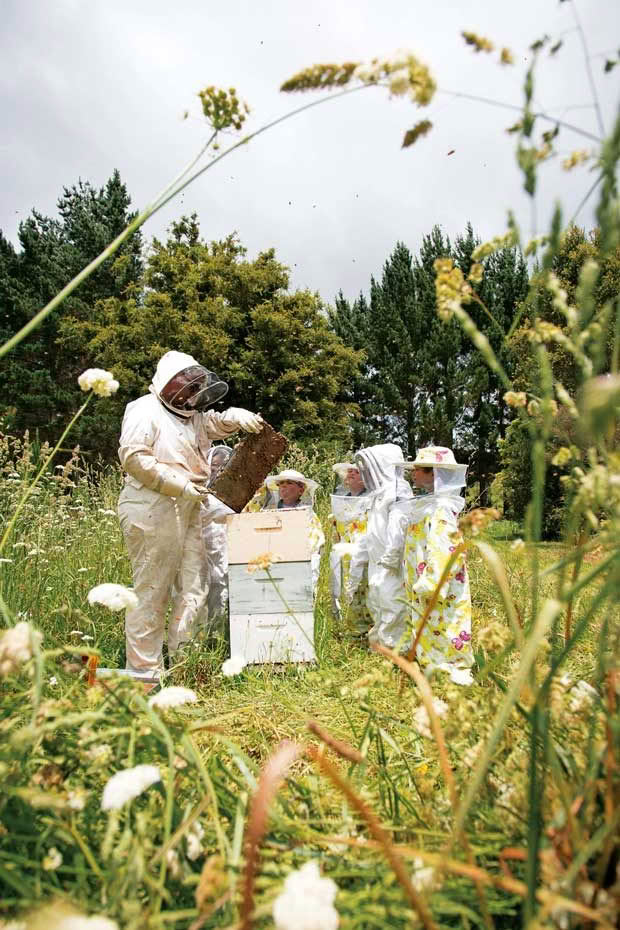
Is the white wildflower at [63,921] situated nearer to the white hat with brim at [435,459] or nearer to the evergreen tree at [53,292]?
the white hat with brim at [435,459]

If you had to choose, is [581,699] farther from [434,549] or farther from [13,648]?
[434,549]

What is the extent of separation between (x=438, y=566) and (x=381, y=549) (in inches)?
33.4

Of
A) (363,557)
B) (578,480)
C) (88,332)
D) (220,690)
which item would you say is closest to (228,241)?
(88,332)

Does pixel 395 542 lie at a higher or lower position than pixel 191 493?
lower

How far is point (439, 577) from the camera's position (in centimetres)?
388

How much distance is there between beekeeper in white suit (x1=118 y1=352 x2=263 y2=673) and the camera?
3994mm

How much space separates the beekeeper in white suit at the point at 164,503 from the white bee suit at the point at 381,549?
1252mm

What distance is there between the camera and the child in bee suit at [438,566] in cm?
388

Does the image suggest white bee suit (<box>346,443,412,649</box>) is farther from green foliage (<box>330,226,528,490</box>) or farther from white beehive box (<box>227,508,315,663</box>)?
green foliage (<box>330,226,528,490</box>)

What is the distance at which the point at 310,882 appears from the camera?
0.63 meters

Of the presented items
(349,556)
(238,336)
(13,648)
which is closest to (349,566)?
(349,556)

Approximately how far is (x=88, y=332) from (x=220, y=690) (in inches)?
767

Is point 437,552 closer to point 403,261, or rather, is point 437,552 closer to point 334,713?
point 334,713

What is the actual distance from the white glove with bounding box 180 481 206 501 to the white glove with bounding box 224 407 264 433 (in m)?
0.65
